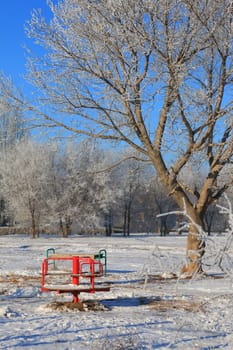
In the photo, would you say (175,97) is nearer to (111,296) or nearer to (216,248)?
(111,296)

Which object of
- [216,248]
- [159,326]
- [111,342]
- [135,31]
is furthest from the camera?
[135,31]

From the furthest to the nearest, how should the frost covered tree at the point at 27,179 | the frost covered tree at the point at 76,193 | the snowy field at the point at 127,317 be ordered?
the frost covered tree at the point at 76,193
the frost covered tree at the point at 27,179
the snowy field at the point at 127,317

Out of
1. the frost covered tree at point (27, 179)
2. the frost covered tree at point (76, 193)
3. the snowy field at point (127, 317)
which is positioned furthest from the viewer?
the frost covered tree at point (76, 193)

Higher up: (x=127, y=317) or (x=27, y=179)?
(x=27, y=179)

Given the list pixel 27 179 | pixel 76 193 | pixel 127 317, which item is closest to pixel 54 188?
pixel 76 193

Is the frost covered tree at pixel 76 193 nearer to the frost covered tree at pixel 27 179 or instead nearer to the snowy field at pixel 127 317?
the frost covered tree at pixel 27 179

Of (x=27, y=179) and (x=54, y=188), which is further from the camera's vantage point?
(x=54, y=188)

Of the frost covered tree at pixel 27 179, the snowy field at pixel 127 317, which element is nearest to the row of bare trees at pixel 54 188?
the frost covered tree at pixel 27 179

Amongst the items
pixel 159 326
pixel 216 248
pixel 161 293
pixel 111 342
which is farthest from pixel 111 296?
pixel 216 248

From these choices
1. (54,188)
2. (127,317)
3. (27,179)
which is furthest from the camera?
(54,188)

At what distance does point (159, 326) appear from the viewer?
873cm

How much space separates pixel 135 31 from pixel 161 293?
6838mm

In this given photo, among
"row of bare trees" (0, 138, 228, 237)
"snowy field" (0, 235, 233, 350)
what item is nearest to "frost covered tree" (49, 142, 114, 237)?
"row of bare trees" (0, 138, 228, 237)

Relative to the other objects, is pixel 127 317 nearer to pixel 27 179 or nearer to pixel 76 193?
pixel 27 179
